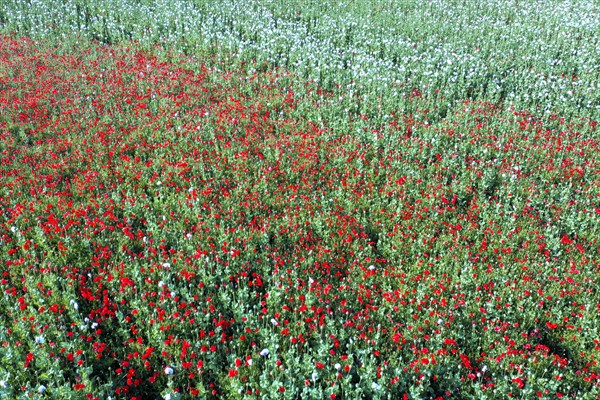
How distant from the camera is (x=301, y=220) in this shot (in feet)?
23.0

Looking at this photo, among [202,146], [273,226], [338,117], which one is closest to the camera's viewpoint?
[273,226]

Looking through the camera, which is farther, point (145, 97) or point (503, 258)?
point (145, 97)

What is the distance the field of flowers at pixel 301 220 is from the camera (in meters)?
4.72

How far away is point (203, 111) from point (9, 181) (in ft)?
13.2

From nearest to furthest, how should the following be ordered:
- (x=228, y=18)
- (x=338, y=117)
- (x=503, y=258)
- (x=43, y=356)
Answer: (x=43, y=356) < (x=503, y=258) < (x=338, y=117) < (x=228, y=18)

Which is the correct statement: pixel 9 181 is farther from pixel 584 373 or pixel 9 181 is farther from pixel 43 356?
pixel 584 373

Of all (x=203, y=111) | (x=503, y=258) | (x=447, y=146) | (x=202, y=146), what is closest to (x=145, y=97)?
(x=203, y=111)

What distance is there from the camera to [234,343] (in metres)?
4.98

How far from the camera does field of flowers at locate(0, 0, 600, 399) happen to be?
472 centimetres

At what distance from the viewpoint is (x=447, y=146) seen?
9.05 meters

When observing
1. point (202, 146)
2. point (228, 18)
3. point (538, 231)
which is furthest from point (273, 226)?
point (228, 18)

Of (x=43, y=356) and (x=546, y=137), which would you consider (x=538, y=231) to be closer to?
(x=546, y=137)

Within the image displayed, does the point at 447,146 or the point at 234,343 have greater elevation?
the point at 447,146

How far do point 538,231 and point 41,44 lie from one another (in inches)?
572
